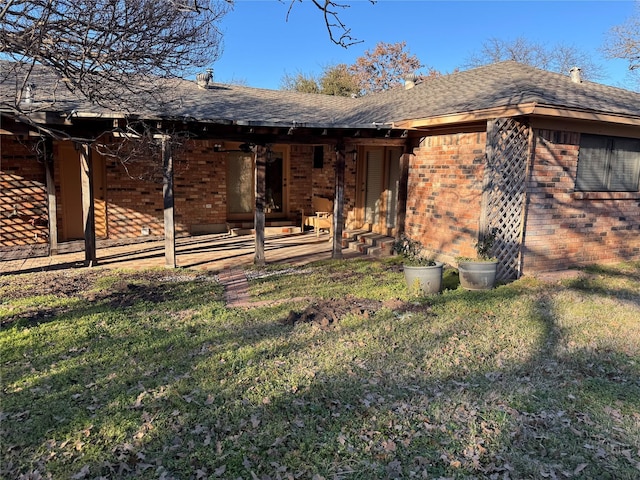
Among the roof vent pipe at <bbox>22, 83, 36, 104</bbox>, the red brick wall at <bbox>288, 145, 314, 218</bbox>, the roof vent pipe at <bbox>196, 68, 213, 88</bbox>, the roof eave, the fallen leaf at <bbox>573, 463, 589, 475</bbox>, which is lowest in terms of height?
the fallen leaf at <bbox>573, 463, 589, 475</bbox>

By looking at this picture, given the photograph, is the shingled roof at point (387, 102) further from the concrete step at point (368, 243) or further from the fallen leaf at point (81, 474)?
the fallen leaf at point (81, 474)

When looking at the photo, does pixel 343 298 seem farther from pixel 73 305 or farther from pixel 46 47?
pixel 46 47

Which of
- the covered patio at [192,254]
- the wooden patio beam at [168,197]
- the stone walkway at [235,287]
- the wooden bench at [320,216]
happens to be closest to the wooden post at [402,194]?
the covered patio at [192,254]

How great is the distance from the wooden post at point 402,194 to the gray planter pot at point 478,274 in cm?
285

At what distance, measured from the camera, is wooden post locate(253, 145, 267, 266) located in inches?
332

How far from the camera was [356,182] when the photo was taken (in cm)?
1160

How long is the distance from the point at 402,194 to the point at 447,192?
1349 mm

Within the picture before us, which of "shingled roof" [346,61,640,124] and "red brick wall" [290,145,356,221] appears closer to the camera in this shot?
"shingled roof" [346,61,640,124]

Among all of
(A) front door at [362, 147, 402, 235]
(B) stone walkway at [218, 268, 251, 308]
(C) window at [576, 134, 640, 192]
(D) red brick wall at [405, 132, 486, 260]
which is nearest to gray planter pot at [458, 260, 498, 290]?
(D) red brick wall at [405, 132, 486, 260]

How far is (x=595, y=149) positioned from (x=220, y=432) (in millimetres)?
8062

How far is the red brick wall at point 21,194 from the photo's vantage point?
31.1 feet

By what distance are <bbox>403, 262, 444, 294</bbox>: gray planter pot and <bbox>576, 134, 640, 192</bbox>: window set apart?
137 inches

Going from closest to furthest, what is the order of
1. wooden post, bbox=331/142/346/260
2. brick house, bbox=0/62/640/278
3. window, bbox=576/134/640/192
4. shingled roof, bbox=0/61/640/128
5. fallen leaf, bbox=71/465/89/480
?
fallen leaf, bbox=71/465/89/480, shingled roof, bbox=0/61/640/128, brick house, bbox=0/62/640/278, window, bbox=576/134/640/192, wooden post, bbox=331/142/346/260

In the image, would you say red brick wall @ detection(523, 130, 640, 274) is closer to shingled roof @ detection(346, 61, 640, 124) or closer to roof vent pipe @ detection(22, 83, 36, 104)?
shingled roof @ detection(346, 61, 640, 124)
